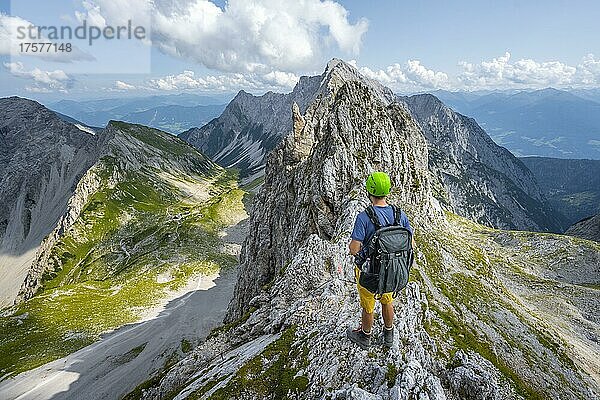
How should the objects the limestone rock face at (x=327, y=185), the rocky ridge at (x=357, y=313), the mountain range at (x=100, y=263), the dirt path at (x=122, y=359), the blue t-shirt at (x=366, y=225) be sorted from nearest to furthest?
the blue t-shirt at (x=366, y=225) < the rocky ridge at (x=357, y=313) < the limestone rock face at (x=327, y=185) < the dirt path at (x=122, y=359) < the mountain range at (x=100, y=263)

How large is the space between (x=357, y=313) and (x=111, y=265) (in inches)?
4826

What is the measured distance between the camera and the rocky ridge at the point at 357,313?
15625 mm

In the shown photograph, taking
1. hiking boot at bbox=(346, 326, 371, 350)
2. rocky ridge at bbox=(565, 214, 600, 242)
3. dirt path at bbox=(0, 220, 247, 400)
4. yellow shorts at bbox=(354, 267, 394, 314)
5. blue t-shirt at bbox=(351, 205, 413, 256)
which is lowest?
dirt path at bbox=(0, 220, 247, 400)

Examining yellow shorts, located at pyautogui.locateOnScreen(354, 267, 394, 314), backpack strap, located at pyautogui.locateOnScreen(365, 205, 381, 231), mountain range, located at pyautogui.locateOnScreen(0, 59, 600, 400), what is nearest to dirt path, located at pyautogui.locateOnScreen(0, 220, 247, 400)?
mountain range, located at pyautogui.locateOnScreen(0, 59, 600, 400)

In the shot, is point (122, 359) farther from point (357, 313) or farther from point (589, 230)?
point (589, 230)

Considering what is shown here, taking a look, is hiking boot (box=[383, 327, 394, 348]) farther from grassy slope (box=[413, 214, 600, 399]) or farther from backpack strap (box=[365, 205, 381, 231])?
grassy slope (box=[413, 214, 600, 399])

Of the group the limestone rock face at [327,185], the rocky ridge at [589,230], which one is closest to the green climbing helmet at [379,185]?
the limestone rock face at [327,185]

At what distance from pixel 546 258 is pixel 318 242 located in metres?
60.9

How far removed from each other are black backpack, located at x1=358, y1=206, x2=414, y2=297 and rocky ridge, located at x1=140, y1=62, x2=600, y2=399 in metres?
4.17

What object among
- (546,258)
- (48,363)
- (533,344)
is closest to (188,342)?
(48,363)

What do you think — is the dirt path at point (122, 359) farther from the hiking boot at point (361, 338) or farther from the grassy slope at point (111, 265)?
the hiking boot at point (361, 338)

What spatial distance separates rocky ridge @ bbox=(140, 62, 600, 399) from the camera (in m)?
15.6

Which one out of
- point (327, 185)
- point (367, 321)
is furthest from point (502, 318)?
point (367, 321)

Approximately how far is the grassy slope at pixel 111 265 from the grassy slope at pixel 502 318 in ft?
222
